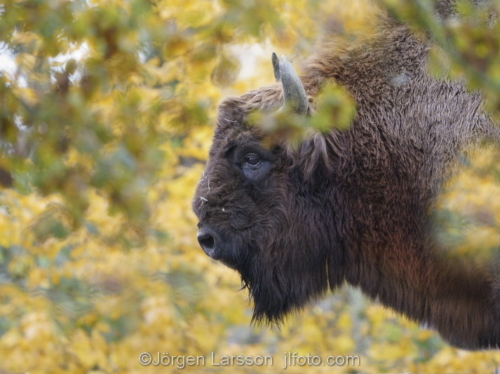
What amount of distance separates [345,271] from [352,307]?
3.57 metres

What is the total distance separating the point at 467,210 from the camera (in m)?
3.22

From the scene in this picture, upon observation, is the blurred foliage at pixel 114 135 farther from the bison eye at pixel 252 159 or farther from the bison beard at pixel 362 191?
the bison eye at pixel 252 159

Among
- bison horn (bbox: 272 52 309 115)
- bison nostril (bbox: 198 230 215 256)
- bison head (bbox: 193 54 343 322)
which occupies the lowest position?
bison nostril (bbox: 198 230 215 256)

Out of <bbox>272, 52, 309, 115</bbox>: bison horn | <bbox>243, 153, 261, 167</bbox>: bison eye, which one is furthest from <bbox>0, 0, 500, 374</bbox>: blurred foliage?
<bbox>243, 153, 261, 167</bbox>: bison eye

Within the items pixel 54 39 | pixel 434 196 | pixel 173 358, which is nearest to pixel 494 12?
pixel 434 196

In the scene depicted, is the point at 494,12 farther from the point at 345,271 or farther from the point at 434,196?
the point at 345,271

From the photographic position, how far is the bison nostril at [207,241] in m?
3.88

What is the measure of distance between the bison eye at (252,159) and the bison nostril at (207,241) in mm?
496

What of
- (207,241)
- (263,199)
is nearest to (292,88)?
(263,199)

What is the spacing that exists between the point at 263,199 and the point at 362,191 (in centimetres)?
59

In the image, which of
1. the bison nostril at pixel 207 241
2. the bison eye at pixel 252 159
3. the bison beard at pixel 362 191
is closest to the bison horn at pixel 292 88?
the bison beard at pixel 362 191

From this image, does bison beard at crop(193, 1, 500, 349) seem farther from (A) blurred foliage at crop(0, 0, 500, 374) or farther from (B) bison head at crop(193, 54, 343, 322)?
(A) blurred foliage at crop(0, 0, 500, 374)

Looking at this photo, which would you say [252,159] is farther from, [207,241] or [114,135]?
[114,135]

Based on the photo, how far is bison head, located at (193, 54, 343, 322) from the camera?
390 centimetres
